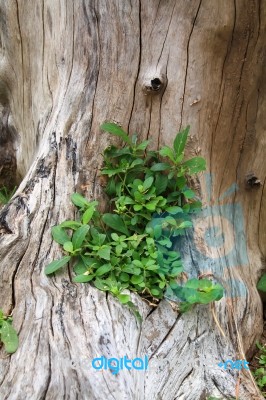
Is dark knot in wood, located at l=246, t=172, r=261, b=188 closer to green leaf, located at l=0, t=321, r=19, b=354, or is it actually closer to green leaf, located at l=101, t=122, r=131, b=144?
green leaf, located at l=101, t=122, r=131, b=144

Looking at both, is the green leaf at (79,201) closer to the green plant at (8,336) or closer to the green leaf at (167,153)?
the green leaf at (167,153)

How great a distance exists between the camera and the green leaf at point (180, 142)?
253 centimetres

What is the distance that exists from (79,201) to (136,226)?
346 millimetres

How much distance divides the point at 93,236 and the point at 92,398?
835 millimetres

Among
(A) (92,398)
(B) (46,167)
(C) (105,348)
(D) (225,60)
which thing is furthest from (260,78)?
(A) (92,398)

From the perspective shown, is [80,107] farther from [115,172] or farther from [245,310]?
[245,310]

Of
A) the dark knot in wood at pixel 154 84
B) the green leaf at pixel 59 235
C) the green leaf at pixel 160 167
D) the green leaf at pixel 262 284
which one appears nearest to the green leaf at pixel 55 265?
the green leaf at pixel 59 235

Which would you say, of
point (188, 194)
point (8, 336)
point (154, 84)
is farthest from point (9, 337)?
point (154, 84)

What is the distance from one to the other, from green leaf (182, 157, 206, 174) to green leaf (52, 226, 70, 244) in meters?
0.76

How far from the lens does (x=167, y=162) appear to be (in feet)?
8.84

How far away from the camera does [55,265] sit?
2.29 m

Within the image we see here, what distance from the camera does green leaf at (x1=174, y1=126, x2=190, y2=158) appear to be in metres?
2.53

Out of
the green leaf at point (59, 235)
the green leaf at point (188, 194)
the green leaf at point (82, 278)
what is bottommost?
the green leaf at point (82, 278)

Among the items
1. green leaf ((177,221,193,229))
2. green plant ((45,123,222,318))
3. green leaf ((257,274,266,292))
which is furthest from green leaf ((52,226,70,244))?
green leaf ((257,274,266,292))
